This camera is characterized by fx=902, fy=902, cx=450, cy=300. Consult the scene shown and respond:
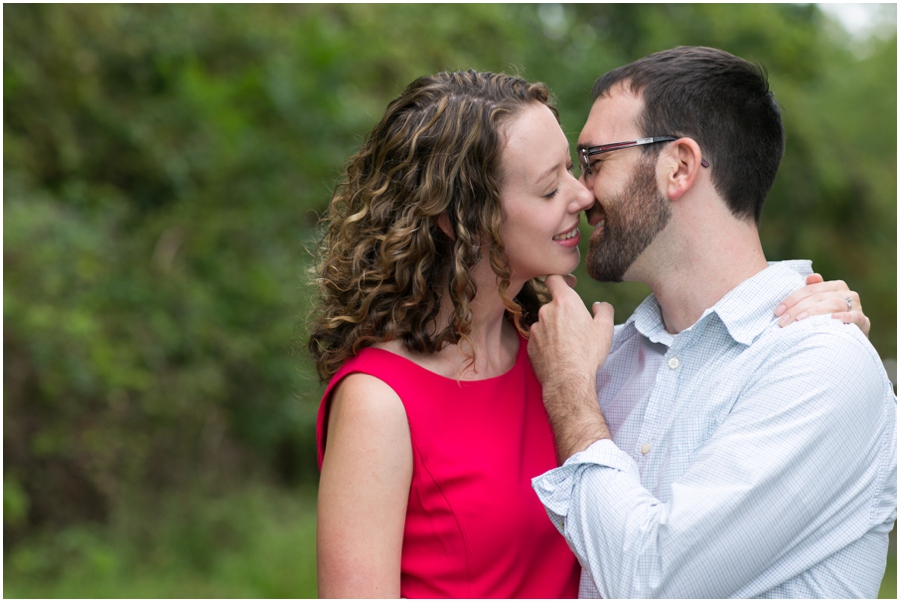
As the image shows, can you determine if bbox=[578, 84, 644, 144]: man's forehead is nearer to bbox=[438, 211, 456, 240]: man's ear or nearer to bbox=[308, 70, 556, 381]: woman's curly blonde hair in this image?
bbox=[308, 70, 556, 381]: woman's curly blonde hair

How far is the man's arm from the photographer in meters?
1.94

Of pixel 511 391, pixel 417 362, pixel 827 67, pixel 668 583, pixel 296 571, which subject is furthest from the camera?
pixel 827 67

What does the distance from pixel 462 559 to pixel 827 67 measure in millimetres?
16526

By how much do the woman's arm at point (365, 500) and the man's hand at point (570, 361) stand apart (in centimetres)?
40

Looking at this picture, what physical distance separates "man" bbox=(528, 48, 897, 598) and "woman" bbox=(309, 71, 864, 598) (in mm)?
172

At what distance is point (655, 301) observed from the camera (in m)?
2.70

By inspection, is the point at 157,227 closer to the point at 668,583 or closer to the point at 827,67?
the point at 668,583

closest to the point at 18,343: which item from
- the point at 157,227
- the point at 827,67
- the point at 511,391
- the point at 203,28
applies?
the point at 157,227

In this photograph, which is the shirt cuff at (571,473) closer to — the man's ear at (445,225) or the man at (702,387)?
the man at (702,387)

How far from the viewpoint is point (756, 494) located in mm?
1932

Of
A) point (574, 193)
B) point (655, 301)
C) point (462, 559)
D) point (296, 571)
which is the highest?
point (574, 193)

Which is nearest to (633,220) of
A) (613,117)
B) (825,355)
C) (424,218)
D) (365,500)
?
(613,117)

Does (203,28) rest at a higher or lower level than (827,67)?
lower

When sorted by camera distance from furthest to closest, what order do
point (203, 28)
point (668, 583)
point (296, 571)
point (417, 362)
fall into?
point (203, 28) < point (296, 571) < point (417, 362) < point (668, 583)
